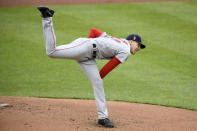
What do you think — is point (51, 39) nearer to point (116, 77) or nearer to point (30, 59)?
point (116, 77)

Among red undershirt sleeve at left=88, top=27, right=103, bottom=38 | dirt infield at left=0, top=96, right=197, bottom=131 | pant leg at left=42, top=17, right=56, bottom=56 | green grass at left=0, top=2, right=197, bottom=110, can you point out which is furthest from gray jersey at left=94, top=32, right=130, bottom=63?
green grass at left=0, top=2, right=197, bottom=110

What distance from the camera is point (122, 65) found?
10289 millimetres

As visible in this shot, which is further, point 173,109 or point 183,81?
point 183,81

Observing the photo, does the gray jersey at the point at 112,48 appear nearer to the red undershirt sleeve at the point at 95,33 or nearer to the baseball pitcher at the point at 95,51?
the baseball pitcher at the point at 95,51

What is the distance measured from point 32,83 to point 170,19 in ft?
20.6

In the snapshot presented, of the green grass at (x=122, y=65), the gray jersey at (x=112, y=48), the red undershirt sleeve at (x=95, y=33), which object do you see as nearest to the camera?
the gray jersey at (x=112, y=48)

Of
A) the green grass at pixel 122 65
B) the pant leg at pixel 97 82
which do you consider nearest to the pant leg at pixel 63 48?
the pant leg at pixel 97 82

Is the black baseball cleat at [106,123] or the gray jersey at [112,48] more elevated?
the gray jersey at [112,48]

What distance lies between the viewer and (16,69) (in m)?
9.82

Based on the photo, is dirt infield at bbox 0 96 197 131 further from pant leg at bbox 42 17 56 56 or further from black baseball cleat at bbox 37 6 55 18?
black baseball cleat at bbox 37 6 55 18

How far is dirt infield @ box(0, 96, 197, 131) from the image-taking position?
5.77 metres

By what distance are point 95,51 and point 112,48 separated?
10.1 inches

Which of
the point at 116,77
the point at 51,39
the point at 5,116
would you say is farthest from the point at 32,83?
the point at 51,39

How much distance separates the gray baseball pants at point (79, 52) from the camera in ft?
18.5
